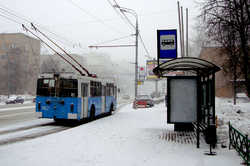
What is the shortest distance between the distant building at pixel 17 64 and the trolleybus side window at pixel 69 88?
50.0 m

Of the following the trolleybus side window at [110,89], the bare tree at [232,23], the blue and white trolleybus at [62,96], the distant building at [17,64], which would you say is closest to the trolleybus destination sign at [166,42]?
the bare tree at [232,23]

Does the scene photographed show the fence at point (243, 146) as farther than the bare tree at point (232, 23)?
No

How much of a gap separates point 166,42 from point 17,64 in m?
56.2

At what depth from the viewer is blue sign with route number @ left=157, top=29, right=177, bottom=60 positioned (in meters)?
10.9

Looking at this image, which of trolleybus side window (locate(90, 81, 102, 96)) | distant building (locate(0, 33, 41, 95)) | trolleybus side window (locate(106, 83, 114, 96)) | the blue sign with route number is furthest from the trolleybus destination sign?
distant building (locate(0, 33, 41, 95))

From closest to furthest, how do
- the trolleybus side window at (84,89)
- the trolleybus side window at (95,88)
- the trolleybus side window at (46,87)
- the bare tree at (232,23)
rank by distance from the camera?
1. the bare tree at (232,23)
2. the trolleybus side window at (46,87)
3. the trolleybus side window at (84,89)
4. the trolleybus side window at (95,88)

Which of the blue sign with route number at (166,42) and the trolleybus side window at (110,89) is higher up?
the blue sign with route number at (166,42)

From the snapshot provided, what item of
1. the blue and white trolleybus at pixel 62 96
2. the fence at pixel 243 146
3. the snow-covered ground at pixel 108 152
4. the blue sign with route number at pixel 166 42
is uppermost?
the blue sign with route number at pixel 166 42

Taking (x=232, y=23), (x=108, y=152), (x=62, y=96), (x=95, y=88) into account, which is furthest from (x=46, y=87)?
(x=232, y=23)

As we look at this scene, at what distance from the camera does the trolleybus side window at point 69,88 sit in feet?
42.3

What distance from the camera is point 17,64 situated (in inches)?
2387

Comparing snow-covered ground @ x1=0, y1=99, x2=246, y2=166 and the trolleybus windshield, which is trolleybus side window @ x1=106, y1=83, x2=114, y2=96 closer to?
the trolleybus windshield

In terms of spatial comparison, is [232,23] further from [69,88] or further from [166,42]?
[69,88]

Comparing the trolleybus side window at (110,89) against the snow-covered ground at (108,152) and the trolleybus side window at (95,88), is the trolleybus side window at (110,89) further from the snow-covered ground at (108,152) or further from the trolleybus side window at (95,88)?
the snow-covered ground at (108,152)
